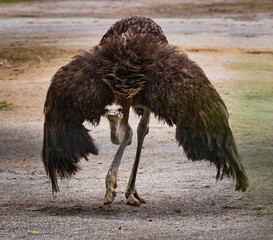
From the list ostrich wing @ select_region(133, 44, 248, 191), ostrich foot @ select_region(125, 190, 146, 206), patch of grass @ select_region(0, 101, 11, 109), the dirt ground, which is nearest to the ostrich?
ostrich wing @ select_region(133, 44, 248, 191)

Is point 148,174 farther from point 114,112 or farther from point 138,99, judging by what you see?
point 114,112

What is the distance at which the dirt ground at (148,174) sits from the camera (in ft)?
9.84

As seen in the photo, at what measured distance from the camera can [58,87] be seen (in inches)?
193

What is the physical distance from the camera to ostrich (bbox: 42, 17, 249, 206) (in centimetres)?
467

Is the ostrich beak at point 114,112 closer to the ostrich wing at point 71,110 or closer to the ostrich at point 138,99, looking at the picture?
the ostrich at point 138,99

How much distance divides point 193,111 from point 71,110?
3.21 ft

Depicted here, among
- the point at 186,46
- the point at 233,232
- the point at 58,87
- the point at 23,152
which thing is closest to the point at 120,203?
the point at 58,87

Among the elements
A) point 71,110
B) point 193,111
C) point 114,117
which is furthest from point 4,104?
point 193,111

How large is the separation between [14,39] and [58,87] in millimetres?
12523

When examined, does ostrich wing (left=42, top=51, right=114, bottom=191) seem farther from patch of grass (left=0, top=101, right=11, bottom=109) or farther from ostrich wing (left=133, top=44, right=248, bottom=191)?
patch of grass (left=0, top=101, right=11, bottom=109)

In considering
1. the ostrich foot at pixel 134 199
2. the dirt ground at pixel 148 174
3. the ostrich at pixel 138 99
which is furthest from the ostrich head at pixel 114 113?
the ostrich foot at pixel 134 199

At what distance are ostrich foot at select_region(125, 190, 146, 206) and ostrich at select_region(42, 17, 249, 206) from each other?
69cm

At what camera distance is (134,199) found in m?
5.51

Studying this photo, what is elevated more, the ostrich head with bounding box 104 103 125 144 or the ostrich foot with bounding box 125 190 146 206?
the ostrich head with bounding box 104 103 125 144
